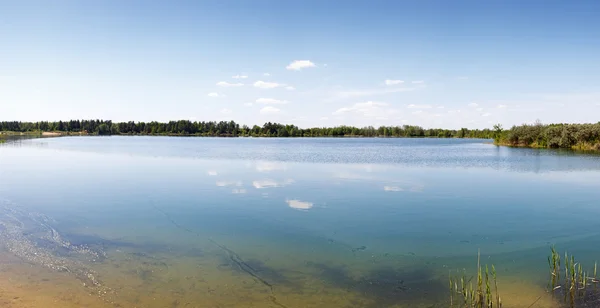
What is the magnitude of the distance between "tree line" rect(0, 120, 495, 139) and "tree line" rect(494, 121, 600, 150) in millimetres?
97176

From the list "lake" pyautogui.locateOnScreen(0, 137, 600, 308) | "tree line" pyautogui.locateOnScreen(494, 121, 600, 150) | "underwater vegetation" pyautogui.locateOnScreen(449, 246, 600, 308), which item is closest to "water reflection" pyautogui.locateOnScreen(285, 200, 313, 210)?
"lake" pyautogui.locateOnScreen(0, 137, 600, 308)

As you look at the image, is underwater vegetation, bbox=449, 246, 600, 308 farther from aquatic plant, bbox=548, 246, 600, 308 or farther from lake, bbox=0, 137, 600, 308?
lake, bbox=0, 137, 600, 308

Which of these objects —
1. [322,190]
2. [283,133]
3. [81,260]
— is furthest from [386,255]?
[283,133]

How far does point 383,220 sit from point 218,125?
172075 mm

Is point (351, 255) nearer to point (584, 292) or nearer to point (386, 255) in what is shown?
point (386, 255)

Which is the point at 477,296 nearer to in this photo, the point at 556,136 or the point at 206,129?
the point at 556,136

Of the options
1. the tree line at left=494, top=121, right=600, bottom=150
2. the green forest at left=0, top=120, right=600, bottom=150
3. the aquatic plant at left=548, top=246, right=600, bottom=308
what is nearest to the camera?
the aquatic plant at left=548, top=246, right=600, bottom=308

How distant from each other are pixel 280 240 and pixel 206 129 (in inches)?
6896

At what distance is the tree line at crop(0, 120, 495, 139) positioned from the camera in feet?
549

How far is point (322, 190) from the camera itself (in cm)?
1825

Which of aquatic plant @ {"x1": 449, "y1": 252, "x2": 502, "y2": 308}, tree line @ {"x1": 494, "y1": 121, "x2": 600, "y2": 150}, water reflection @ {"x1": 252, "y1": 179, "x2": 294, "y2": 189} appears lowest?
aquatic plant @ {"x1": 449, "y1": 252, "x2": 502, "y2": 308}

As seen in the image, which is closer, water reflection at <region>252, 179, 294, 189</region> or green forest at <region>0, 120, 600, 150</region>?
water reflection at <region>252, 179, 294, 189</region>

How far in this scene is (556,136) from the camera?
5456 centimetres

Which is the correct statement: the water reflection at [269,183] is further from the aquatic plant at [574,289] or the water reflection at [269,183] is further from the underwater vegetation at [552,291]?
the aquatic plant at [574,289]
